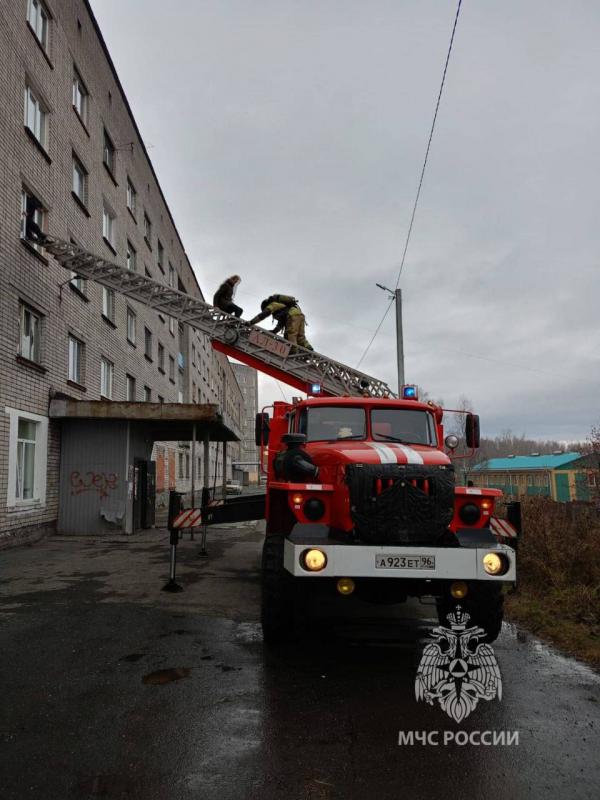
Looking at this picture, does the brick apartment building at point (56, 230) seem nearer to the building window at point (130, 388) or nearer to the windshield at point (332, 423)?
the building window at point (130, 388)

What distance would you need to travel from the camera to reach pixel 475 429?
6.90 metres

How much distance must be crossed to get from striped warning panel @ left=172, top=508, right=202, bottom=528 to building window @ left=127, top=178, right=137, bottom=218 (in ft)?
55.9

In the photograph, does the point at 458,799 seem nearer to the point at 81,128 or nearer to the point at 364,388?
the point at 364,388

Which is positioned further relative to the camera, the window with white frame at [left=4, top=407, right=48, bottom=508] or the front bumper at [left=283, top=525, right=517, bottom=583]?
the window with white frame at [left=4, top=407, right=48, bottom=508]

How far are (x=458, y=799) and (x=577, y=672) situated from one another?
2.60 m

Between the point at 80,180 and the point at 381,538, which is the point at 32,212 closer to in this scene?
the point at 80,180

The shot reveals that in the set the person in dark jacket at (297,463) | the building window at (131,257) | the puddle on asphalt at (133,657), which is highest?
the building window at (131,257)

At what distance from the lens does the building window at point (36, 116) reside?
45.5 ft

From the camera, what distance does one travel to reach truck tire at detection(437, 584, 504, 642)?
5094 mm

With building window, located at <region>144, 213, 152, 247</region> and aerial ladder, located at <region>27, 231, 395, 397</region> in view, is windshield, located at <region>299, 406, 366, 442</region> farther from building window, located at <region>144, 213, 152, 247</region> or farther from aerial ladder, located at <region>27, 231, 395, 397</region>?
building window, located at <region>144, 213, 152, 247</region>

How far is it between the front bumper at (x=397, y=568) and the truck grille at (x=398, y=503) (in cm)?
18

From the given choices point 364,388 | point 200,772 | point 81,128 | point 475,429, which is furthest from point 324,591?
point 81,128

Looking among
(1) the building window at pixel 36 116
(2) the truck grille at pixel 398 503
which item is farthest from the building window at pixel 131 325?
(2) the truck grille at pixel 398 503

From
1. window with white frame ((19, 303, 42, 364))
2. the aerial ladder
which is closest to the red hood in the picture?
the aerial ladder
